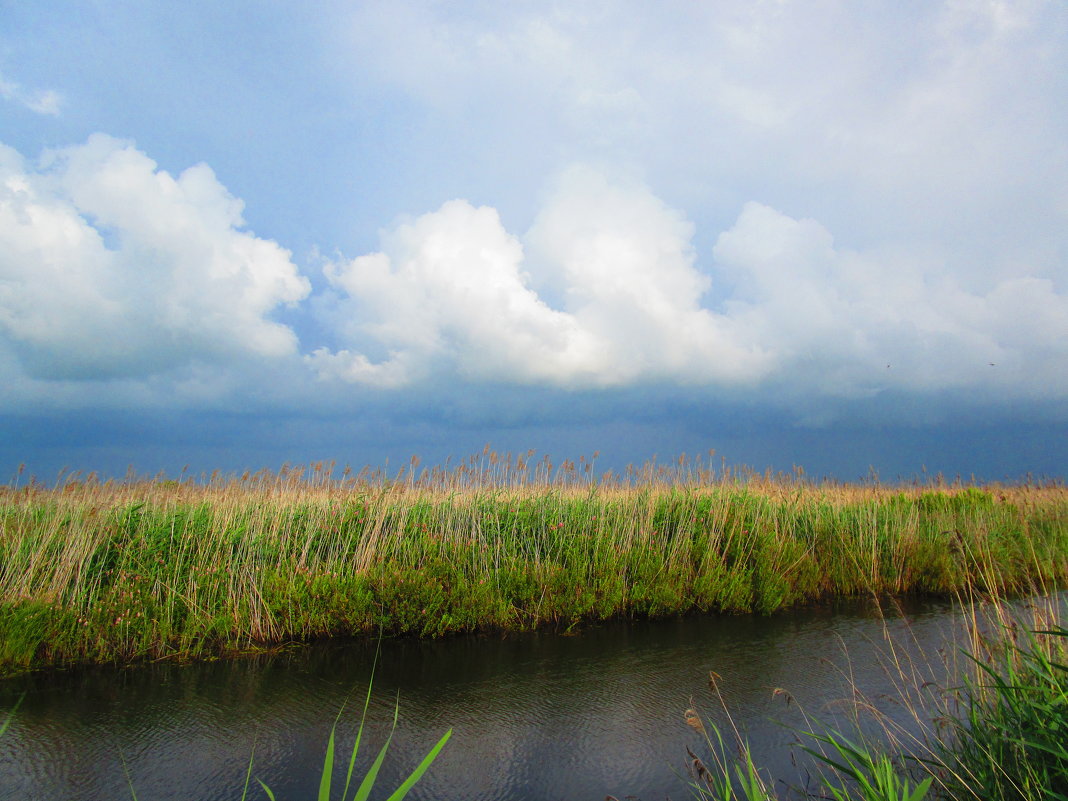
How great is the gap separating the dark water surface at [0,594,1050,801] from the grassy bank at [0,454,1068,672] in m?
0.35

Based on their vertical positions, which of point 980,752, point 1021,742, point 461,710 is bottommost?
point 461,710

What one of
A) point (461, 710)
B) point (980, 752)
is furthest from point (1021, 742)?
point (461, 710)

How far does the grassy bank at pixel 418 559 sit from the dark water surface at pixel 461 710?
35 cm

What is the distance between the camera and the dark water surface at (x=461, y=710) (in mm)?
3580

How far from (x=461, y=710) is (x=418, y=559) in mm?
2267

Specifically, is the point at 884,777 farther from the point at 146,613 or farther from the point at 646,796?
the point at 146,613

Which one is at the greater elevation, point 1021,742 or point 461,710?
point 1021,742

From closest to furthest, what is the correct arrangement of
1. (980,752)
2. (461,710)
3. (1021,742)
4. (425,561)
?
(1021,742)
(980,752)
(461,710)
(425,561)

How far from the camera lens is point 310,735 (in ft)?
13.6

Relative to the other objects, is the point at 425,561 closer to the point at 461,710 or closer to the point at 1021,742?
the point at 461,710

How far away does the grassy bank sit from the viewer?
5.61m

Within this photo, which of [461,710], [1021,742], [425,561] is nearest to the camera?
[1021,742]

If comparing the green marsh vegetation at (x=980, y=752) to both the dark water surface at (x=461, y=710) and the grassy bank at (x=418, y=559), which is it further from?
the grassy bank at (x=418, y=559)

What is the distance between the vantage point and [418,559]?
21.7 ft
